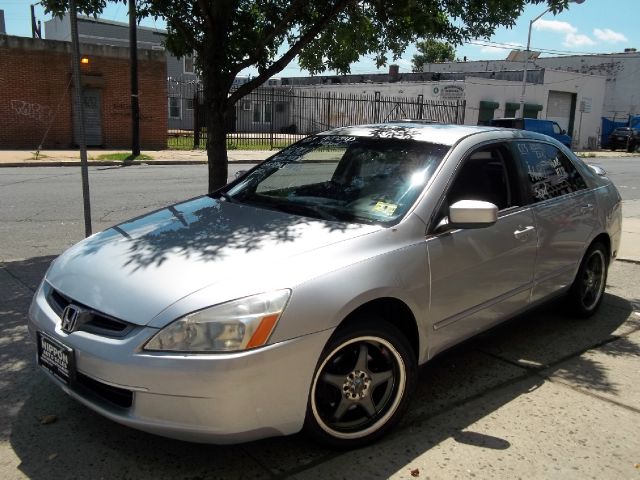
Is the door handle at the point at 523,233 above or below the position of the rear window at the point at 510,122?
below

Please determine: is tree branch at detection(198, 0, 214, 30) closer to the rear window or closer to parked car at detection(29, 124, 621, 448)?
parked car at detection(29, 124, 621, 448)

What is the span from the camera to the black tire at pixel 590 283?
191 inches

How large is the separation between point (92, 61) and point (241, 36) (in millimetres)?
18355

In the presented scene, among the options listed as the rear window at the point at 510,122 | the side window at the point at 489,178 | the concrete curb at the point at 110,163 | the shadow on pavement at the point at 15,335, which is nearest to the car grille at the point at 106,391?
the shadow on pavement at the point at 15,335

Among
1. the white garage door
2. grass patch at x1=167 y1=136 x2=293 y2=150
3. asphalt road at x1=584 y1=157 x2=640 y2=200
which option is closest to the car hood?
asphalt road at x1=584 y1=157 x2=640 y2=200

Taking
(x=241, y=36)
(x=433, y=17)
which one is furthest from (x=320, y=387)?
(x=241, y=36)

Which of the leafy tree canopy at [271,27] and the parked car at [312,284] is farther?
the leafy tree canopy at [271,27]

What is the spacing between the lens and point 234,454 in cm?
287

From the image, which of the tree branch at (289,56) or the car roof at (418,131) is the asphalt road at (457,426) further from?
the tree branch at (289,56)

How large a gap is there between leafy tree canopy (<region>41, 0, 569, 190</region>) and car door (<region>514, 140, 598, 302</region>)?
1.88 metres

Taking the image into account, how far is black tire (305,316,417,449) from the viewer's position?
279 cm

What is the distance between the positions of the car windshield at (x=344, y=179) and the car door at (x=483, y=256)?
9.9 inches

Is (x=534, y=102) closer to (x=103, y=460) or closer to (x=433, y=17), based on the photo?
(x=433, y=17)

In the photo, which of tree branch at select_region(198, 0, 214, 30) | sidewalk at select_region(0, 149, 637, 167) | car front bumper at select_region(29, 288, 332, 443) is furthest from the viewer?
sidewalk at select_region(0, 149, 637, 167)
